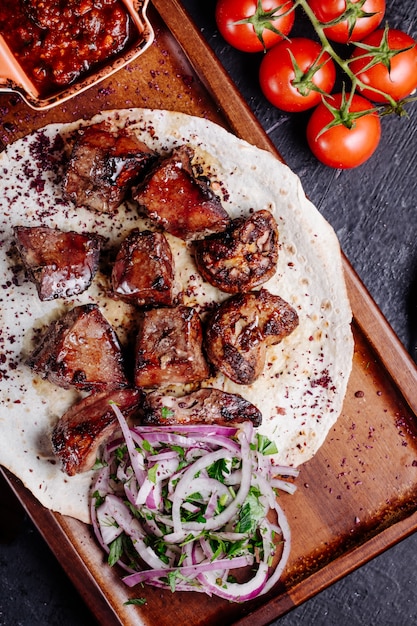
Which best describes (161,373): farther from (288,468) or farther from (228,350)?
(288,468)

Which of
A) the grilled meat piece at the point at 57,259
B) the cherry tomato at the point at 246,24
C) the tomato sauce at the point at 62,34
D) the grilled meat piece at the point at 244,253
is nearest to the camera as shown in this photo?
the tomato sauce at the point at 62,34

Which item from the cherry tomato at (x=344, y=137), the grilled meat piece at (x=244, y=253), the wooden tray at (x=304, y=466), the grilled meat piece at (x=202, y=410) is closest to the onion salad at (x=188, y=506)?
the grilled meat piece at (x=202, y=410)

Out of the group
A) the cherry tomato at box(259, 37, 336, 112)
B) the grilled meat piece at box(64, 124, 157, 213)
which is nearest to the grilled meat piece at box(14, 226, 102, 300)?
the grilled meat piece at box(64, 124, 157, 213)

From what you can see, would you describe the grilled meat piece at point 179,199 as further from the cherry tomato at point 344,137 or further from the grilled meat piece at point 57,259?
the cherry tomato at point 344,137

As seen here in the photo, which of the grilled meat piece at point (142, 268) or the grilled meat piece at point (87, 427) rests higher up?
the grilled meat piece at point (142, 268)

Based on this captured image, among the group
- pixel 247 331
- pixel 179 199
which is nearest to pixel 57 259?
pixel 179 199

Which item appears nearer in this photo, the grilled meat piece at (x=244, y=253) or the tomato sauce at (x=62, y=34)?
the tomato sauce at (x=62, y=34)

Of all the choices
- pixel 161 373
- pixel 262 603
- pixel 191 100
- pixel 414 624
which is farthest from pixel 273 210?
pixel 414 624
